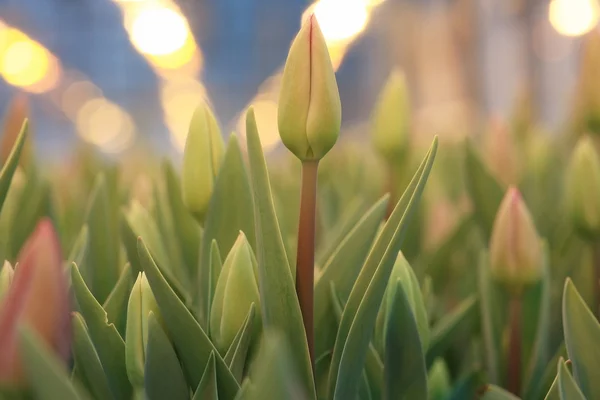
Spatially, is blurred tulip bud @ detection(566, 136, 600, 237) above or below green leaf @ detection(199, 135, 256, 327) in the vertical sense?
below

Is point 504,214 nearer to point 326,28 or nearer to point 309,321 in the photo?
point 309,321

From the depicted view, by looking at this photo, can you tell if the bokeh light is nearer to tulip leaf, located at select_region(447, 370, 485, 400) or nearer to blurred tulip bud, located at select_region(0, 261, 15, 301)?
tulip leaf, located at select_region(447, 370, 485, 400)

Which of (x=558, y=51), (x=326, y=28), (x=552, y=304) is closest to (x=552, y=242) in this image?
(x=552, y=304)

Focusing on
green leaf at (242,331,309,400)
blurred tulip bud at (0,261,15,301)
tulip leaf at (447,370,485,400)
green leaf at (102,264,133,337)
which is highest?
blurred tulip bud at (0,261,15,301)

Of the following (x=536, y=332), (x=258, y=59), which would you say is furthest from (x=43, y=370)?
(x=258, y=59)

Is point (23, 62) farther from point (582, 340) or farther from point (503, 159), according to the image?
point (582, 340)

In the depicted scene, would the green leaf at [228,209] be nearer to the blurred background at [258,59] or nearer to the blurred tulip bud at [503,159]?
the blurred background at [258,59]

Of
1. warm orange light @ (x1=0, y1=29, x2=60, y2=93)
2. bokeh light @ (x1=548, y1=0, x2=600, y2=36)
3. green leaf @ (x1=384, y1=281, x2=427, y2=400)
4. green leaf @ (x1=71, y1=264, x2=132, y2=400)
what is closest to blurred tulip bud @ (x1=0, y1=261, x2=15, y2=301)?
green leaf @ (x1=71, y1=264, x2=132, y2=400)
